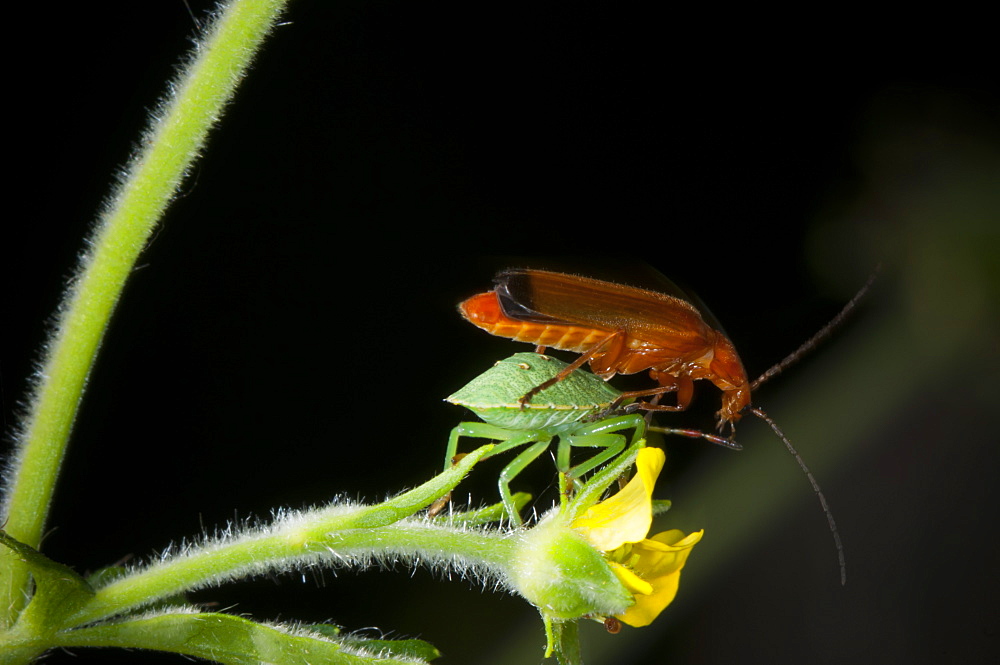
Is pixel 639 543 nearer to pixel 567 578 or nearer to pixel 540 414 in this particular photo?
pixel 567 578

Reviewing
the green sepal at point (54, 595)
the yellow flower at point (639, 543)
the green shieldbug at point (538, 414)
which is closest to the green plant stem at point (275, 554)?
the green sepal at point (54, 595)

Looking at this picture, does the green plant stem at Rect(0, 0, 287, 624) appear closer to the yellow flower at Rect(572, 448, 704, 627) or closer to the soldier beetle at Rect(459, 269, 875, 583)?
the soldier beetle at Rect(459, 269, 875, 583)

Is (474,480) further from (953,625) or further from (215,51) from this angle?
(953,625)

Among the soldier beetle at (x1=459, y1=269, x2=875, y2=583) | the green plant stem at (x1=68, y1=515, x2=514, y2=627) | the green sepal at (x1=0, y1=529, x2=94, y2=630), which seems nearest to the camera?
the green sepal at (x1=0, y1=529, x2=94, y2=630)

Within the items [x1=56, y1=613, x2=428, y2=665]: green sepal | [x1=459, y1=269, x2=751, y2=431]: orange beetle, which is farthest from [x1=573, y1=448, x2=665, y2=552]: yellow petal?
[x1=56, y1=613, x2=428, y2=665]: green sepal

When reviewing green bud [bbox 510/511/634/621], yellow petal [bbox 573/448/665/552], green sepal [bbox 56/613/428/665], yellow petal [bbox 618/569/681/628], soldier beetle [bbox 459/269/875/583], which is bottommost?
green sepal [bbox 56/613/428/665]

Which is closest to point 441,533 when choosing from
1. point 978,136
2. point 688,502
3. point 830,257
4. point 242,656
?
point 242,656
